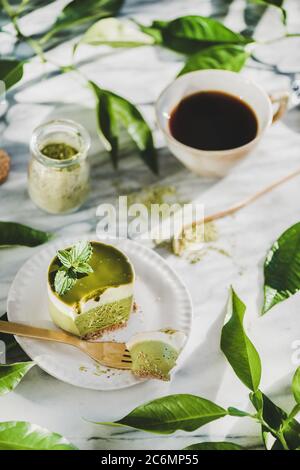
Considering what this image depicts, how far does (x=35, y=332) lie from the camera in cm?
103

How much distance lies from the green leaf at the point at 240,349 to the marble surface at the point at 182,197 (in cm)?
6

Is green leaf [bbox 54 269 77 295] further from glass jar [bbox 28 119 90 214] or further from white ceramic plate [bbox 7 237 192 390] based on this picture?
glass jar [bbox 28 119 90 214]

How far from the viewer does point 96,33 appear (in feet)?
4.43

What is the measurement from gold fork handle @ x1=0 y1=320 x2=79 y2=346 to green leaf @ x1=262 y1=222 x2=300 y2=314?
307 millimetres

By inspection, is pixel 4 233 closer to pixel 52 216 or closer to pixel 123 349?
pixel 52 216

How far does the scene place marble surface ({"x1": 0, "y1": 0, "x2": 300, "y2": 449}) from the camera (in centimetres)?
101

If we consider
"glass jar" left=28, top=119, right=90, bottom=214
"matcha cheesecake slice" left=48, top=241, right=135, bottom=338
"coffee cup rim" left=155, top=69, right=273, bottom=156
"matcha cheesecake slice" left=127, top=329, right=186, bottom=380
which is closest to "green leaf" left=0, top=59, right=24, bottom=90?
"glass jar" left=28, top=119, right=90, bottom=214

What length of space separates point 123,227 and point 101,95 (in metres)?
0.25

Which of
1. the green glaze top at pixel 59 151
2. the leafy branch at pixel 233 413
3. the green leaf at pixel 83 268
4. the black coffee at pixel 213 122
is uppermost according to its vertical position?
the black coffee at pixel 213 122

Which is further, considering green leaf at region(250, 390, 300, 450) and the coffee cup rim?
the coffee cup rim

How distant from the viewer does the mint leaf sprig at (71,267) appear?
1018mm

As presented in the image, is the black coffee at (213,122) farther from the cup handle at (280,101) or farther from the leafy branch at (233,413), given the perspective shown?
the leafy branch at (233,413)

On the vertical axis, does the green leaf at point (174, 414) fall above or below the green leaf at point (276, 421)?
above

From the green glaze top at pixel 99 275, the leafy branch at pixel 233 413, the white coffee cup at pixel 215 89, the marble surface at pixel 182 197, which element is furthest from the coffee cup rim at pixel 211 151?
the leafy branch at pixel 233 413
